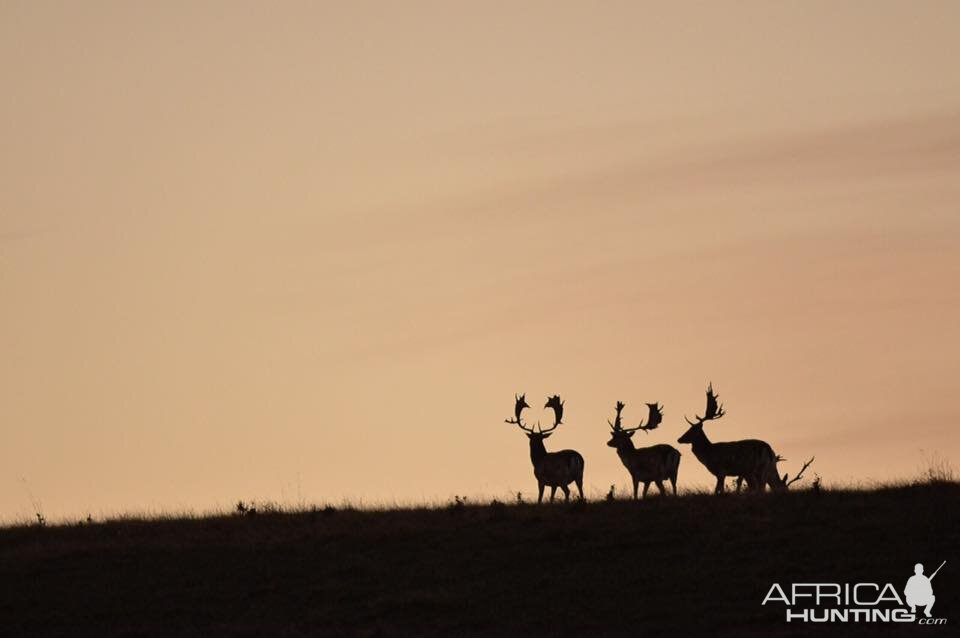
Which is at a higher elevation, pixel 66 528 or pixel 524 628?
pixel 66 528

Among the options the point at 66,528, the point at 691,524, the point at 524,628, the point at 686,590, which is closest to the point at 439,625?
the point at 524,628

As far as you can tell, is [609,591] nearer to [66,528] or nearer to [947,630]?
[947,630]

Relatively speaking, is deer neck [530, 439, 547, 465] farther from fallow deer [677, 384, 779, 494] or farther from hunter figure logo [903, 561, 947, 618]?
hunter figure logo [903, 561, 947, 618]

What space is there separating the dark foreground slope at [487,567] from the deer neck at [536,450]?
4.55m

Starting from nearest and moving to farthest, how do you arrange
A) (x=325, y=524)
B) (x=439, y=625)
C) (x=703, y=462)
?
1. (x=439, y=625)
2. (x=325, y=524)
3. (x=703, y=462)

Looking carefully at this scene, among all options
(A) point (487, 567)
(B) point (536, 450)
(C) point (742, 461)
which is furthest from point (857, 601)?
(B) point (536, 450)

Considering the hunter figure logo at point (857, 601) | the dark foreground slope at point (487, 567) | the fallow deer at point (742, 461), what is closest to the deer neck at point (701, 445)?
the fallow deer at point (742, 461)

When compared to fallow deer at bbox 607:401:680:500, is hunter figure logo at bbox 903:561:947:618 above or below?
below

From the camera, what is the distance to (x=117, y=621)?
28875 millimetres

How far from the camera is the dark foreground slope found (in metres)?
27.6

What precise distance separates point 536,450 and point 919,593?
43.8 feet

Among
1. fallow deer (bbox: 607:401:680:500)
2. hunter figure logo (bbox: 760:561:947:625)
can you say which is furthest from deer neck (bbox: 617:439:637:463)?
hunter figure logo (bbox: 760:561:947:625)

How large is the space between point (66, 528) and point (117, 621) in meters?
6.53

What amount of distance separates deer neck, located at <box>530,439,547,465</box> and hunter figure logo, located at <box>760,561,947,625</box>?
1086 centimetres
